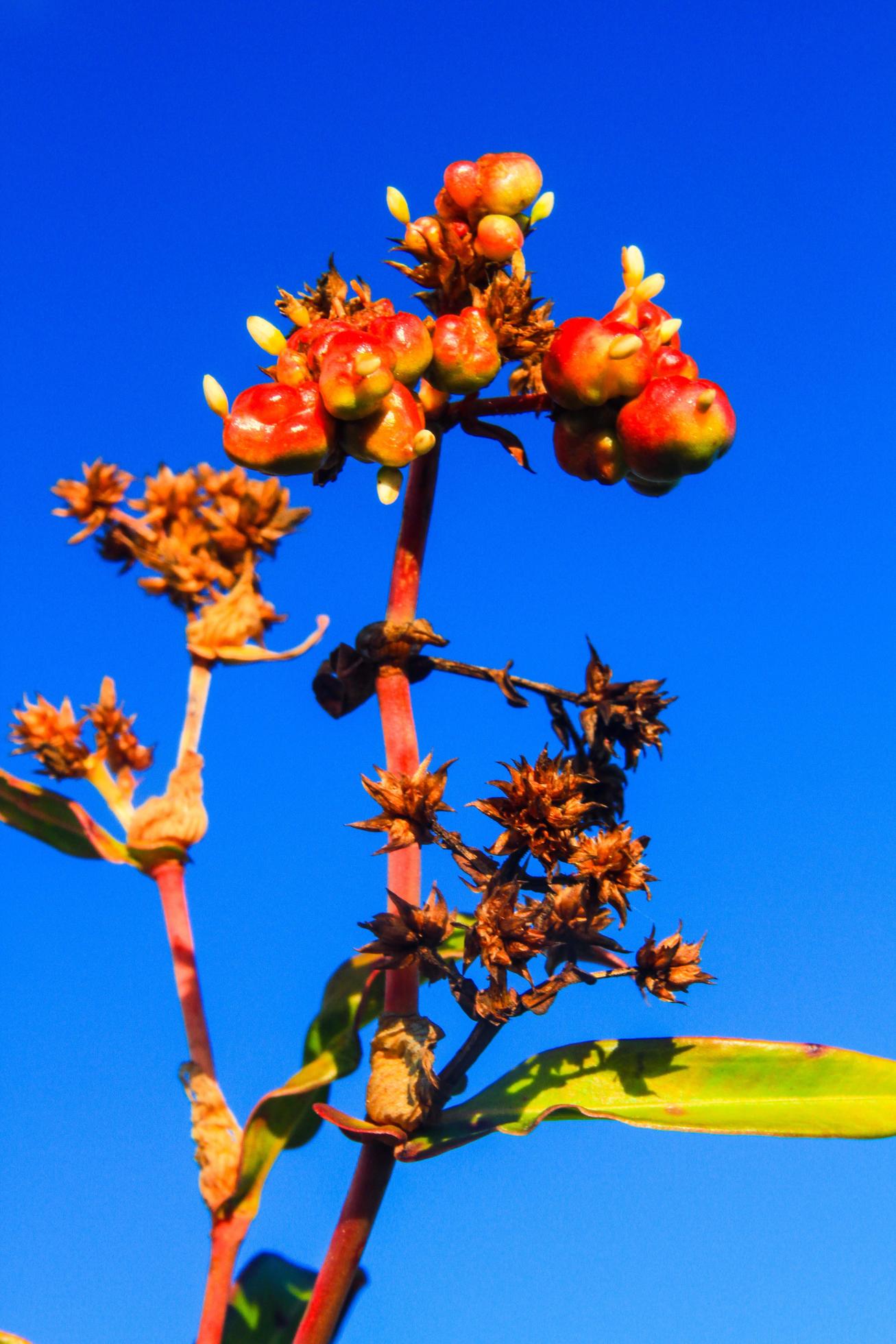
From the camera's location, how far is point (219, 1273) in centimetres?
236

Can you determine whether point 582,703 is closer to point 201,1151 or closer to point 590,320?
point 590,320

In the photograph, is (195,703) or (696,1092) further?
(195,703)

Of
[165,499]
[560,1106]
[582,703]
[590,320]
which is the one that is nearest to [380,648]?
[582,703]

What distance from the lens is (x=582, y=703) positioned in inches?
88.5

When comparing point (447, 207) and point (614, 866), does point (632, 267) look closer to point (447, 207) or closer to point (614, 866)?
point (447, 207)

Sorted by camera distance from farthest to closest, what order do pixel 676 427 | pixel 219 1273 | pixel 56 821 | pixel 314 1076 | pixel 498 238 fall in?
pixel 56 821 < pixel 314 1076 < pixel 219 1273 < pixel 498 238 < pixel 676 427

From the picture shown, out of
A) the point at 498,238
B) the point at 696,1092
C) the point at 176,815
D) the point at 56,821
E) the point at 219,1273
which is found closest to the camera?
the point at 696,1092

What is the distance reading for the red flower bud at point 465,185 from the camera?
7.40ft

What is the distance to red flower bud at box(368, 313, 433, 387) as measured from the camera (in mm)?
2016

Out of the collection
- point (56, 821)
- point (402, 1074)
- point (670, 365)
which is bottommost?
point (402, 1074)

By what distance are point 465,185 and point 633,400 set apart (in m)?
0.55

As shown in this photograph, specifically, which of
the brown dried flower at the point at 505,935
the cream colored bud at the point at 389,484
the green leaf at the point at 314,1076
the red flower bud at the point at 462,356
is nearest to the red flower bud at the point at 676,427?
the red flower bud at the point at 462,356

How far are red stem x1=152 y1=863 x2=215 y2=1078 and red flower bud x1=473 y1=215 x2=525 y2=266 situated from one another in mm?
1384

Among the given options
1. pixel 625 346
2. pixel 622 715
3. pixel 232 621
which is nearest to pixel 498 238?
pixel 625 346
